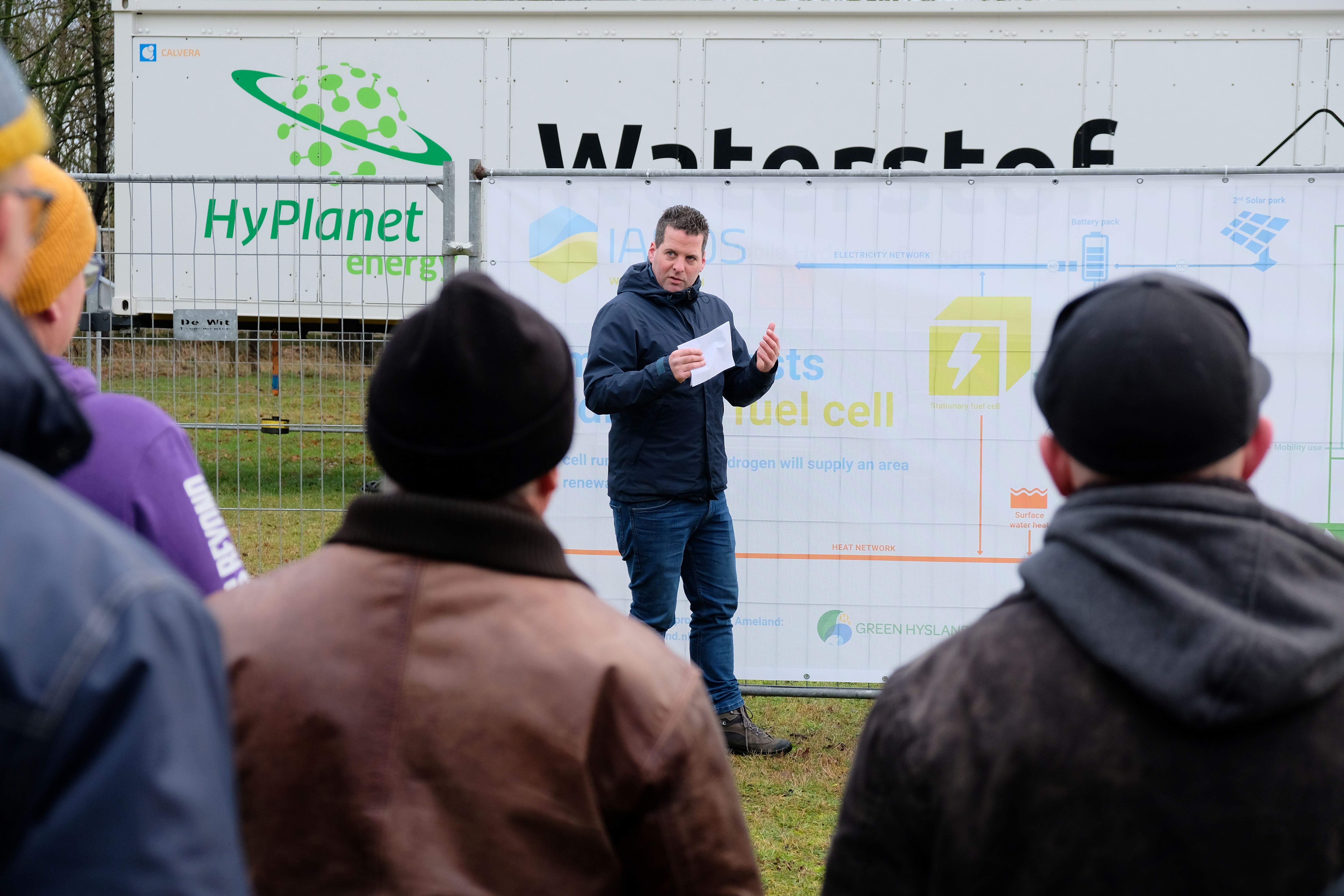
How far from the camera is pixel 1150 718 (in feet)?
4.08

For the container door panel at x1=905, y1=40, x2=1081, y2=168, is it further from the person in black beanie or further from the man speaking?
the person in black beanie

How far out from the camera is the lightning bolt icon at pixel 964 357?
482 centimetres

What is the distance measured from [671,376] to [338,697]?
3.16 m

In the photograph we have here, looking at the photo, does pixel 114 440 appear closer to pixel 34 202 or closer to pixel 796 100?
pixel 34 202

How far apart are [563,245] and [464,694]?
376cm

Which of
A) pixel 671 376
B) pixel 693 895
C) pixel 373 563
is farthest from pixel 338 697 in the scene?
pixel 671 376

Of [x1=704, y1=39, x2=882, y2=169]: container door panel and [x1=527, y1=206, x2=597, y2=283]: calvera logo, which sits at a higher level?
[x1=704, y1=39, x2=882, y2=169]: container door panel

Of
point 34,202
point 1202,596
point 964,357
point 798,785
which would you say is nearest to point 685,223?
point 964,357

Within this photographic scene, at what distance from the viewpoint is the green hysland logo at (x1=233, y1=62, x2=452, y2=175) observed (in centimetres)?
862

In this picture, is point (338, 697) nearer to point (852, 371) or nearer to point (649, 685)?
point (649, 685)

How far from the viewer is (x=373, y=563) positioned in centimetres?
139

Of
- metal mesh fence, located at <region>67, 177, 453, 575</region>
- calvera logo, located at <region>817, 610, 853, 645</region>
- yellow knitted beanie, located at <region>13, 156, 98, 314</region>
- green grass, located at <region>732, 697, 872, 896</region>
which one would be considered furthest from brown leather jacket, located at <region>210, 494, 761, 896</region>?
calvera logo, located at <region>817, 610, 853, 645</region>

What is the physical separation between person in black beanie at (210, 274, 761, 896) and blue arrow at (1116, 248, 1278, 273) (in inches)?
156

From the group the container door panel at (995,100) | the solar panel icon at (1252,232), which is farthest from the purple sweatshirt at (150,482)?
the container door panel at (995,100)
